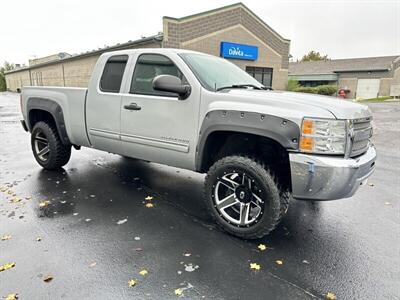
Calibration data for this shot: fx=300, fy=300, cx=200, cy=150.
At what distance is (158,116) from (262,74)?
21.0 meters

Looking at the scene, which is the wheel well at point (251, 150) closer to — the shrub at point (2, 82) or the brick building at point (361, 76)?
the brick building at point (361, 76)

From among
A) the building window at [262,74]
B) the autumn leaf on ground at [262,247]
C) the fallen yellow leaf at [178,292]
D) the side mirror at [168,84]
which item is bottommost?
the autumn leaf on ground at [262,247]

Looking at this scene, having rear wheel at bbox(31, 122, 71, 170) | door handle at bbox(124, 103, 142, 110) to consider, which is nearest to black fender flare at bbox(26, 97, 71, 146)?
rear wheel at bbox(31, 122, 71, 170)

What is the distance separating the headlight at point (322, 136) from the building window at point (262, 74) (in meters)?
20.3

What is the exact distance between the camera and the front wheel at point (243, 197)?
305 cm

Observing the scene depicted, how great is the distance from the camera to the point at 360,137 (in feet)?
10.0

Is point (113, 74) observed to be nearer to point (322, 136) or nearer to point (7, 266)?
point (7, 266)

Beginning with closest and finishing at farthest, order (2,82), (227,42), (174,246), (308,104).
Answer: (308,104)
(174,246)
(227,42)
(2,82)

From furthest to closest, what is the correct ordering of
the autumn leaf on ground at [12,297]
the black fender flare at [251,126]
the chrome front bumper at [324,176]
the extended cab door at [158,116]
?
the extended cab door at [158,116], the black fender flare at [251,126], the chrome front bumper at [324,176], the autumn leaf on ground at [12,297]

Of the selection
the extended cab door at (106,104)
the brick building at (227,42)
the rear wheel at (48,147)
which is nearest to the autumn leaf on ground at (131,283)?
the extended cab door at (106,104)

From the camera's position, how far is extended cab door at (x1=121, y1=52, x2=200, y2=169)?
3.59m

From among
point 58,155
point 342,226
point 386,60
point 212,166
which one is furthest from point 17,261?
point 386,60

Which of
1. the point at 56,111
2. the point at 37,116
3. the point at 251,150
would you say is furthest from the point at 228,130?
the point at 37,116

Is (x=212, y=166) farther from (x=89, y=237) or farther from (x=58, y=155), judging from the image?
(x=58, y=155)
